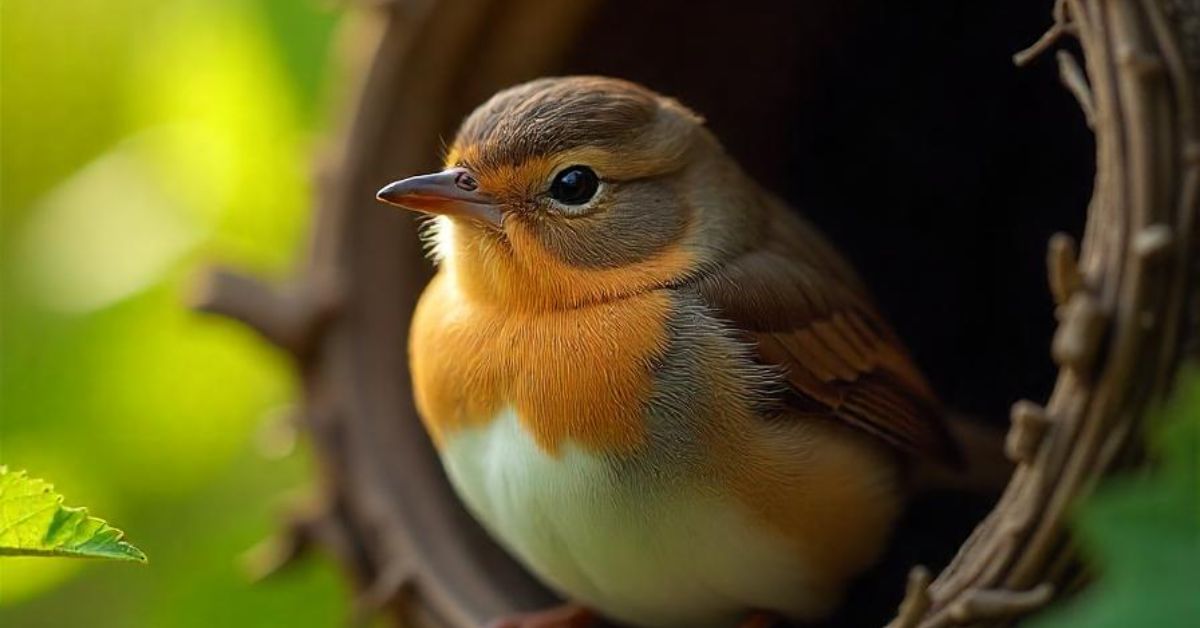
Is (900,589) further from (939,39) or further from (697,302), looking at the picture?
(939,39)

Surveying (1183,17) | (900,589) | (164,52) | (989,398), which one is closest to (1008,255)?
(989,398)

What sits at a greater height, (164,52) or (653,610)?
(164,52)

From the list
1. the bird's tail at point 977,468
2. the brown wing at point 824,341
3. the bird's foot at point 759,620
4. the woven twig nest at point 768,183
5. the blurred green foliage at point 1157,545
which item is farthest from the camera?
the bird's tail at point 977,468

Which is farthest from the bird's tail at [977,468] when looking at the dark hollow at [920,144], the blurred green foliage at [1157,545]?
the blurred green foliage at [1157,545]

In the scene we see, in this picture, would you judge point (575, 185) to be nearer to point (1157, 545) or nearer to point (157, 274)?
point (1157, 545)

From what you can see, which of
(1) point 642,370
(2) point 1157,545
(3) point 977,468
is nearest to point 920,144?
(3) point 977,468

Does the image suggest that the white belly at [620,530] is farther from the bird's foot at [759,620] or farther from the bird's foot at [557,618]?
the bird's foot at [557,618]
